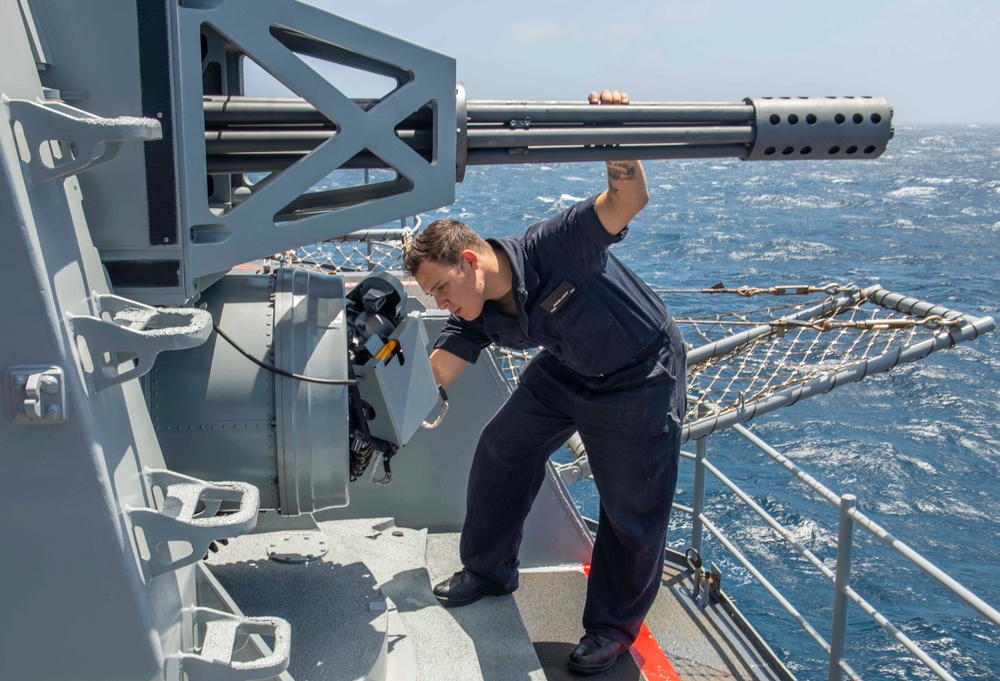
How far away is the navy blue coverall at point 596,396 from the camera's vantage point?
2.86 m

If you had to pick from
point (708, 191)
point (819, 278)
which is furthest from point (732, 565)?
point (708, 191)

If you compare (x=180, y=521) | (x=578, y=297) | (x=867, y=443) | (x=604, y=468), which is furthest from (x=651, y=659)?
(x=867, y=443)

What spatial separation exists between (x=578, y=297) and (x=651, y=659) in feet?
4.60

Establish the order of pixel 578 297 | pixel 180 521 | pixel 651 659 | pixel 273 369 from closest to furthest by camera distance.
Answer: pixel 180 521 < pixel 273 369 < pixel 578 297 < pixel 651 659

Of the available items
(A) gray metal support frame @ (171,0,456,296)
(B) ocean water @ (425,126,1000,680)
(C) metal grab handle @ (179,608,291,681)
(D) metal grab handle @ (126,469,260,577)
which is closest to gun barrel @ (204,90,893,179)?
(A) gray metal support frame @ (171,0,456,296)

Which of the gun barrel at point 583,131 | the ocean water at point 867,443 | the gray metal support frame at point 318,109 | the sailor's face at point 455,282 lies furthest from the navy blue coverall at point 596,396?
the ocean water at point 867,443

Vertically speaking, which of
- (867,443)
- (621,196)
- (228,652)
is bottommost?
(867,443)

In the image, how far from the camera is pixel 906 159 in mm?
60031

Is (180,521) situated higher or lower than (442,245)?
lower

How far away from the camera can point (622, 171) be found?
2.67 metres

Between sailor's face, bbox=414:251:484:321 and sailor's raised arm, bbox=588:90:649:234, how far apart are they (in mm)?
403

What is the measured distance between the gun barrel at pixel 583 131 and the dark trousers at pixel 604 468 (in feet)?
2.43

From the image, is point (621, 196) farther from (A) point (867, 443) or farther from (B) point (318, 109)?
(A) point (867, 443)

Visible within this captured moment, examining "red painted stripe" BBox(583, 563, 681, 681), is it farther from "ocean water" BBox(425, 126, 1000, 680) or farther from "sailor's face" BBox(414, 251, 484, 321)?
"ocean water" BBox(425, 126, 1000, 680)
